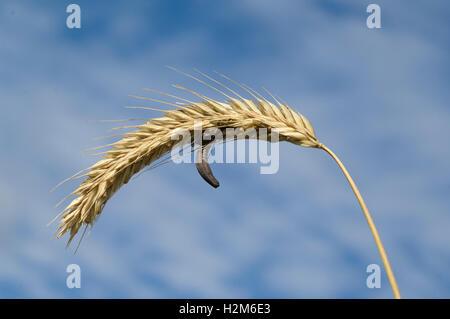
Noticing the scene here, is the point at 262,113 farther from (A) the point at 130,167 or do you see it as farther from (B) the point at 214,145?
(A) the point at 130,167

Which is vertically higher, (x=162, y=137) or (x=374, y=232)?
(x=162, y=137)

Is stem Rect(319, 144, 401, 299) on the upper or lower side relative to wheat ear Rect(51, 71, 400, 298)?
lower

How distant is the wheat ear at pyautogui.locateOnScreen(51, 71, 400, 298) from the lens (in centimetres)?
264

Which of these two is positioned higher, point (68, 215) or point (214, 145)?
point (214, 145)

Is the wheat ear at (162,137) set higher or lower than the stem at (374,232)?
higher

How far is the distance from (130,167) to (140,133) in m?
0.21

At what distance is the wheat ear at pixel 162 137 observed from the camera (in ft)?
8.65

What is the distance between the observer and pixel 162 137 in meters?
2.59
